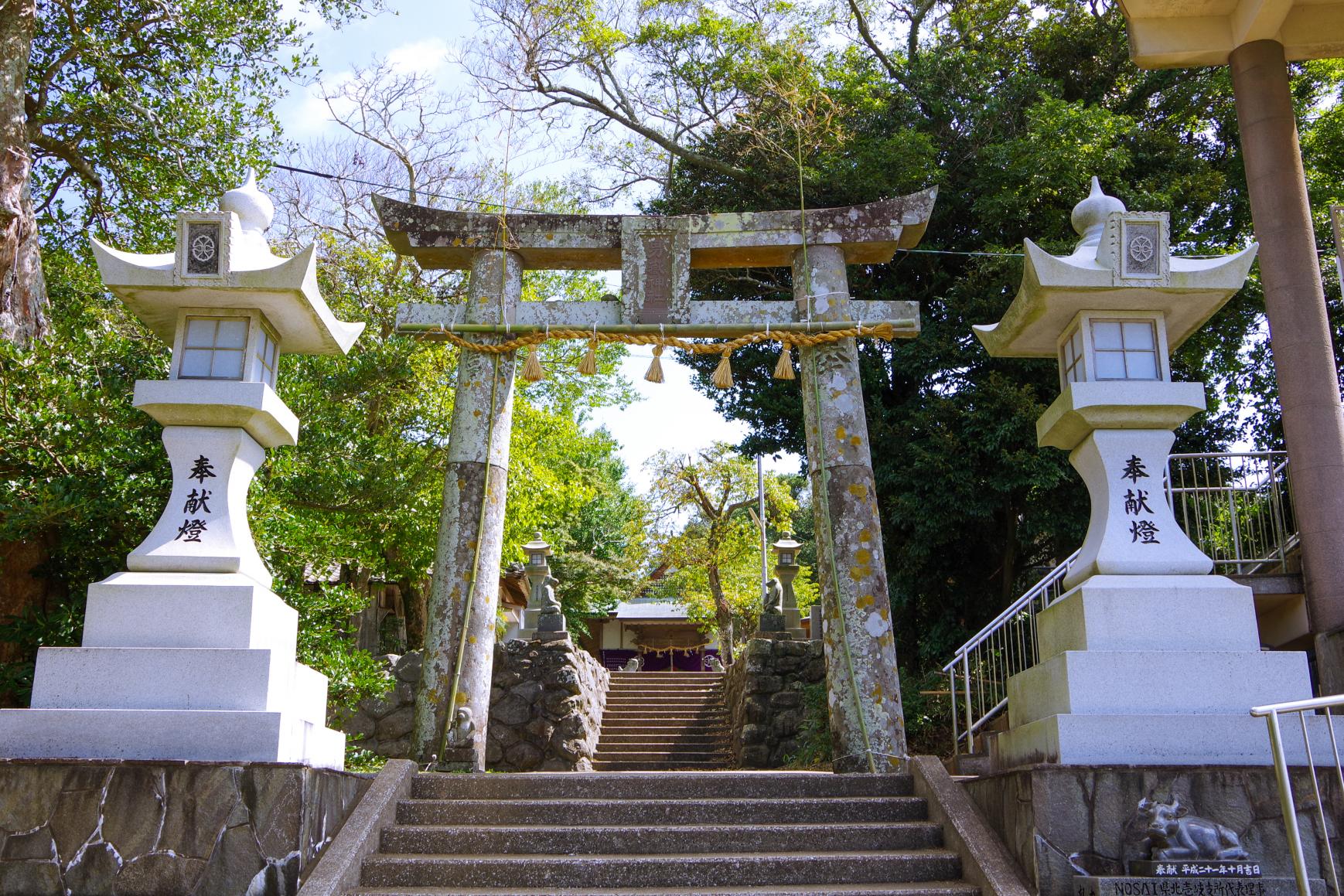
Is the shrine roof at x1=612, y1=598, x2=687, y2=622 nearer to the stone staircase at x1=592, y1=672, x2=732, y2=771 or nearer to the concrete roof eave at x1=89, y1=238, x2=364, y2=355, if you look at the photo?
the stone staircase at x1=592, y1=672, x2=732, y2=771

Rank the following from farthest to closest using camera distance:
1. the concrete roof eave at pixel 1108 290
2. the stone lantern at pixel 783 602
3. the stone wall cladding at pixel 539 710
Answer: the stone lantern at pixel 783 602 → the stone wall cladding at pixel 539 710 → the concrete roof eave at pixel 1108 290

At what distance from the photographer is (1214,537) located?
9.80m

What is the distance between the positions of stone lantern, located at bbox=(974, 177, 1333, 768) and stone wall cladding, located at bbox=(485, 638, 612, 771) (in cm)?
937

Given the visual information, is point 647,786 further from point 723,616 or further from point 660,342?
point 723,616

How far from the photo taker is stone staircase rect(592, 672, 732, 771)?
15180 millimetres

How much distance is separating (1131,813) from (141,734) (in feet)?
13.6

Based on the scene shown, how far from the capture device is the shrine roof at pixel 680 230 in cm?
798

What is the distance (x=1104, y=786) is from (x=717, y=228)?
15.9ft

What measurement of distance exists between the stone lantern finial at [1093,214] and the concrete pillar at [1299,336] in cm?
269

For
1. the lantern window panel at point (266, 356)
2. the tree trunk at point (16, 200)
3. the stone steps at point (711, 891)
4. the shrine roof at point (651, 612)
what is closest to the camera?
the stone steps at point (711, 891)

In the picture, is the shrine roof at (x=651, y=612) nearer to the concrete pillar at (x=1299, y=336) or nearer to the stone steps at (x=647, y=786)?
the concrete pillar at (x=1299, y=336)

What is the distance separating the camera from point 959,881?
16.0 ft

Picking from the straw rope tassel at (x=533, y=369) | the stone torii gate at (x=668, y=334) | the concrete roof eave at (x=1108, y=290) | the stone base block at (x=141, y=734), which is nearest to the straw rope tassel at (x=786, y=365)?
the stone torii gate at (x=668, y=334)

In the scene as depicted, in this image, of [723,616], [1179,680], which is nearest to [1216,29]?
[1179,680]
